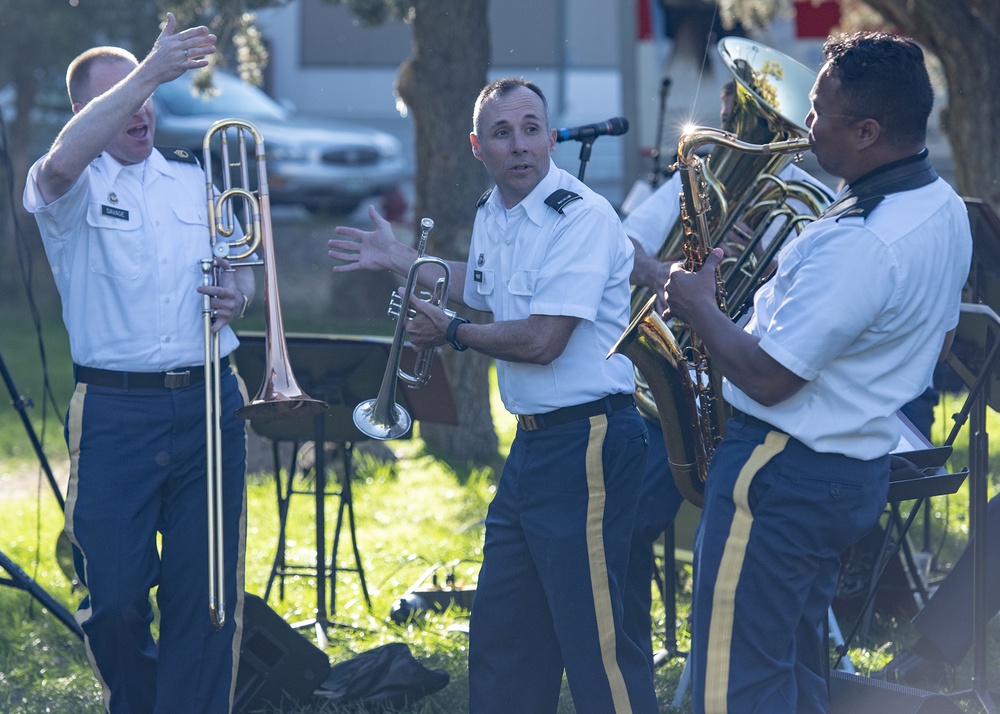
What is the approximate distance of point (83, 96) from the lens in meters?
3.28

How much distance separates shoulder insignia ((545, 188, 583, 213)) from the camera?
2969mm

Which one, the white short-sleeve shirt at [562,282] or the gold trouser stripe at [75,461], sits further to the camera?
the gold trouser stripe at [75,461]

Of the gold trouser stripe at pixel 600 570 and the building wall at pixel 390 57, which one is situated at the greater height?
the building wall at pixel 390 57

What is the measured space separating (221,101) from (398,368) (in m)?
9.69

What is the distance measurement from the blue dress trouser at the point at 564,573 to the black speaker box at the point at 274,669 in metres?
0.73

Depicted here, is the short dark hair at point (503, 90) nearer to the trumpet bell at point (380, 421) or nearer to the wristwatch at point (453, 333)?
the wristwatch at point (453, 333)

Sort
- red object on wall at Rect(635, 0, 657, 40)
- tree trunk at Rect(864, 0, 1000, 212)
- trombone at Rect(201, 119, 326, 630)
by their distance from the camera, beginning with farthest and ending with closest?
1. red object on wall at Rect(635, 0, 657, 40)
2. tree trunk at Rect(864, 0, 1000, 212)
3. trombone at Rect(201, 119, 326, 630)

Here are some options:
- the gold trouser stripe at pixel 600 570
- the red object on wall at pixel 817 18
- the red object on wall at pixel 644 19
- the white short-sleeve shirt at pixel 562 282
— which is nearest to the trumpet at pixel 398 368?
the white short-sleeve shirt at pixel 562 282

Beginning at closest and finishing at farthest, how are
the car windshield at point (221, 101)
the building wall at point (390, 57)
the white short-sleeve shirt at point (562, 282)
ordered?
the white short-sleeve shirt at point (562, 282) < the car windshield at point (221, 101) < the building wall at point (390, 57)

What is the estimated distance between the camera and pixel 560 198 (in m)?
2.99

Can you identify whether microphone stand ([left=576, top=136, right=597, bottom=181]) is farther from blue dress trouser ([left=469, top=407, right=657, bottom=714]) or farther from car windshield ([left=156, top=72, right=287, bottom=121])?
car windshield ([left=156, top=72, right=287, bottom=121])

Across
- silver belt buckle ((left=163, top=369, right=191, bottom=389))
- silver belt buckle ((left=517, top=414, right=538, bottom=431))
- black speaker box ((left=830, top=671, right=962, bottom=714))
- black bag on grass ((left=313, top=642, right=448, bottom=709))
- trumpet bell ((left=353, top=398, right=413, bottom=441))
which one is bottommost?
black bag on grass ((left=313, top=642, right=448, bottom=709))

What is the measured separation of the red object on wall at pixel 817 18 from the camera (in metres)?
11.3

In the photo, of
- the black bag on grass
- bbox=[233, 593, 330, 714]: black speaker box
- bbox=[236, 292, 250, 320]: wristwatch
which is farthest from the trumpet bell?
the black bag on grass
